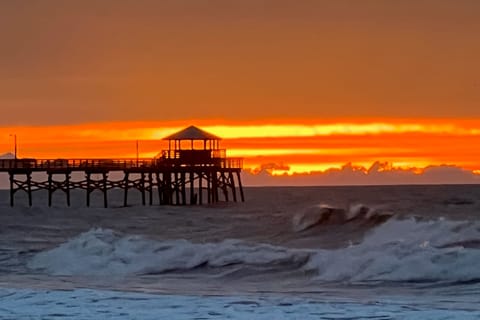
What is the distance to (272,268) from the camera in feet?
94.1

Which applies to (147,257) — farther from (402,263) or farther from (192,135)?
(192,135)

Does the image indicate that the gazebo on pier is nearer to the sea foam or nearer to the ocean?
the ocean

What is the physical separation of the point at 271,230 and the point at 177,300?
30.6 m

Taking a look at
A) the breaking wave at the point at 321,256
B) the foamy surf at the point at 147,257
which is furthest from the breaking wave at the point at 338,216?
the foamy surf at the point at 147,257

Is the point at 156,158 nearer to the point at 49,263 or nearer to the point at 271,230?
the point at 271,230

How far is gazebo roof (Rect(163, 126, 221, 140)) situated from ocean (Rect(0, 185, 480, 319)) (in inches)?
733

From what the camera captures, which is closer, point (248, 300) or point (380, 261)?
point (248, 300)

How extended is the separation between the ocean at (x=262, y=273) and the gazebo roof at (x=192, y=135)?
18.6m

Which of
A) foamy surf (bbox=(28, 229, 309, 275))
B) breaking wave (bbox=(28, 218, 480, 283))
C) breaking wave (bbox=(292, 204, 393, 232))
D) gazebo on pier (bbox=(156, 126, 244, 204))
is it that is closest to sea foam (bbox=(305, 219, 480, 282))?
breaking wave (bbox=(28, 218, 480, 283))

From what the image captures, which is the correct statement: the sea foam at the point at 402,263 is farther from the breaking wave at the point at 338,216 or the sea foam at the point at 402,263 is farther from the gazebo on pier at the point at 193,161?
the gazebo on pier at the point at 193,161

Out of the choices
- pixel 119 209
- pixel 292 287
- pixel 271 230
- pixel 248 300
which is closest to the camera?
pixel 248 300

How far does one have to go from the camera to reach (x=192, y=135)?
70.2 metres

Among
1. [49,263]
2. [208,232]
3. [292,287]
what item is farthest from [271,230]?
[292,287]

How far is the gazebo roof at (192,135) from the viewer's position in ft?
230
